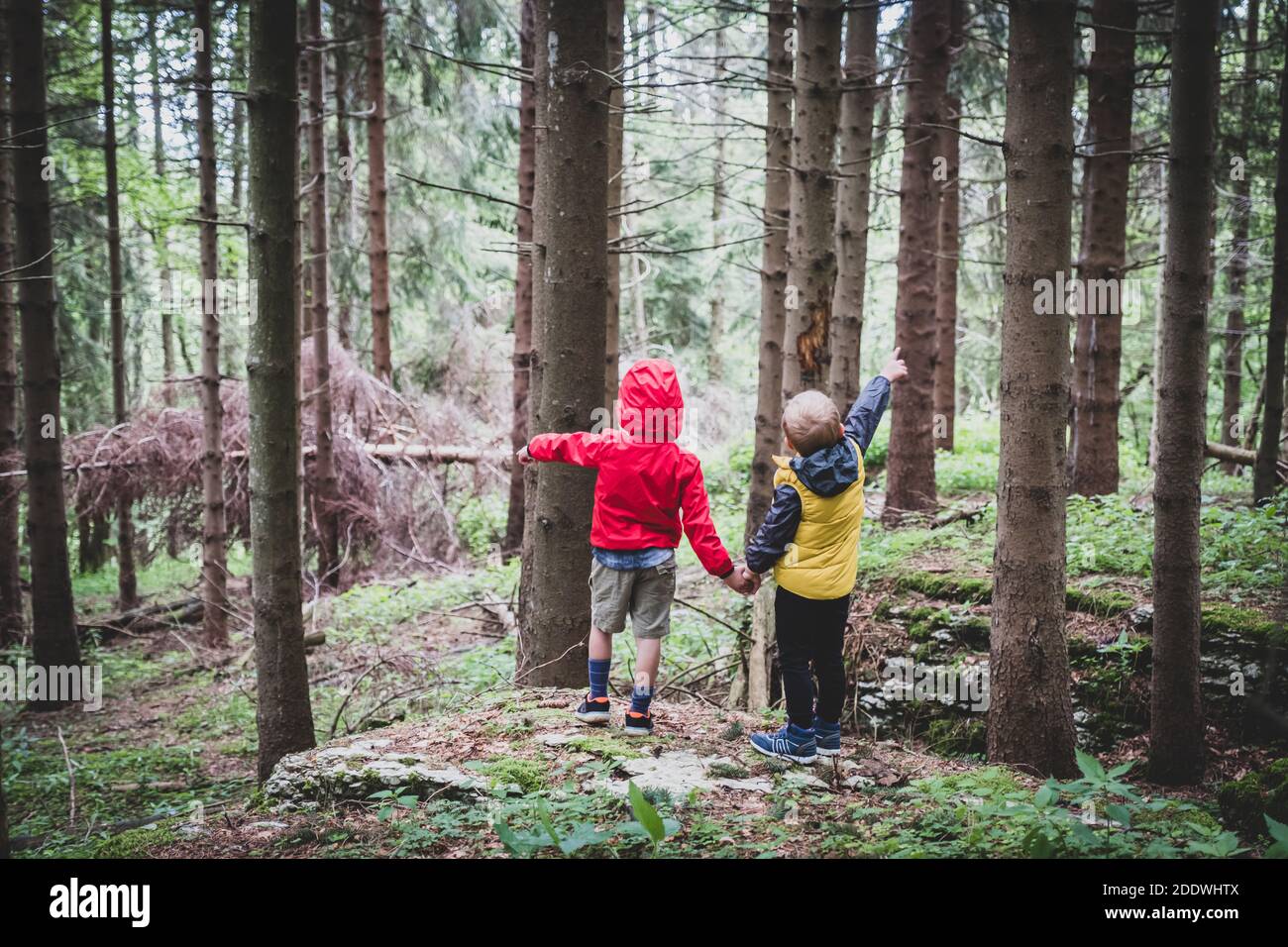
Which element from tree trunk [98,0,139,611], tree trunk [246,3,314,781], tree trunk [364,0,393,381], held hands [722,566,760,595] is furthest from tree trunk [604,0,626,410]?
tree trunk [98,0,139,611]

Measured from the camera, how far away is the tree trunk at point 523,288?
11.5m

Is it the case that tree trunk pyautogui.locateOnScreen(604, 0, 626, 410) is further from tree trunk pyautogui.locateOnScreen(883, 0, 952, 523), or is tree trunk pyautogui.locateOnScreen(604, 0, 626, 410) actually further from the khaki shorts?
the khaki shorts

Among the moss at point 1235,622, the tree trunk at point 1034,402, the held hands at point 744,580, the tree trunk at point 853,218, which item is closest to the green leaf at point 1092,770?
the tree trunk at point 1034,402

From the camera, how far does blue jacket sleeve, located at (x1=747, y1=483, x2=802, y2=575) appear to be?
491 cm

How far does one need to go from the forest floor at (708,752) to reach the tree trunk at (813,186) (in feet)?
6.97

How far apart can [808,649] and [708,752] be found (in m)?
0.80

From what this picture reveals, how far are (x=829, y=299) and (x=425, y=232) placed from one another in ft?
40.9

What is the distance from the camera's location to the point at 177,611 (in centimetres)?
1338

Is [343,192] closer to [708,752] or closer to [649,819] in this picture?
[708,752]

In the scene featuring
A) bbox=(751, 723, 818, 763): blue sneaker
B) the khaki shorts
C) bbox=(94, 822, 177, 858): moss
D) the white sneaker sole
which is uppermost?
the khaki shorts

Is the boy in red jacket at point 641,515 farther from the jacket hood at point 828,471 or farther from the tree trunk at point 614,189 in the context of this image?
the tree trunk at point 614,189

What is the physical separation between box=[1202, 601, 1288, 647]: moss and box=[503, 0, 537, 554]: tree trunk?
709 cm
